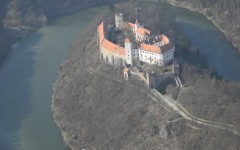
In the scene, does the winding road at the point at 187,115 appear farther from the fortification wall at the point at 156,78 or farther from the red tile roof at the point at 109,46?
the red tile roof at the point at 109,46

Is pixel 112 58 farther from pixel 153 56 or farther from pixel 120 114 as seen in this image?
pixel 120 114

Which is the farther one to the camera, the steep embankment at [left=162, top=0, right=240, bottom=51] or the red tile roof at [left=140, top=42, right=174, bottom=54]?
the steep embankment at [left=162, top=0, right=240, bottom=51]

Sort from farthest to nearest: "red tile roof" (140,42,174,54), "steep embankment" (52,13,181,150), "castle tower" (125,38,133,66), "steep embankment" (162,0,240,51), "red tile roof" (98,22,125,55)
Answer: "steep embankment" (162,0,240,51)
"red tile roof" (98,22,125,55)
"castle tower" (125,38,133,66)
"red tile roof" (140,42,174,54)
"steep embankment" (52,13,181,150)

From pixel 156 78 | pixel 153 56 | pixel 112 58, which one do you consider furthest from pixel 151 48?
pixel 112 58

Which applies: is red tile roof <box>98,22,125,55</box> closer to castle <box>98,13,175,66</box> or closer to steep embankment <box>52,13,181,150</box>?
castle <box>98,13,175,66</box>

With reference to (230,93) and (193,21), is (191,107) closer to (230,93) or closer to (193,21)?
(230,93)

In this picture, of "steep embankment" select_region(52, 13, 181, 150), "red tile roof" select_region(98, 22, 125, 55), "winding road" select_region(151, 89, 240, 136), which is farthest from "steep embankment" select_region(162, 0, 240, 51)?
"winding road" select_region(151, 89, 240, 136)
